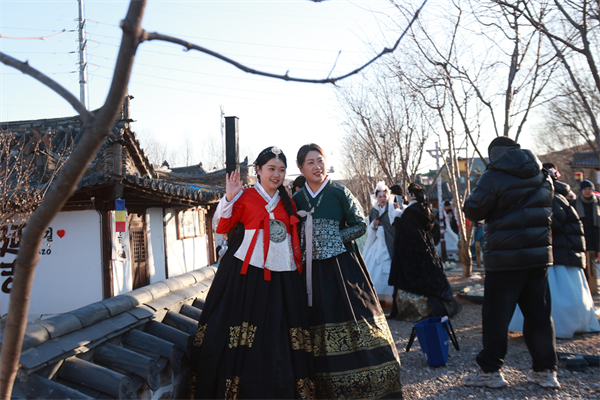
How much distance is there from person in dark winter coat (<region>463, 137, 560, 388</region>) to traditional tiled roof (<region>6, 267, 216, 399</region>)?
221cm

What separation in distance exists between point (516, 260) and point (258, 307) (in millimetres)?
1943

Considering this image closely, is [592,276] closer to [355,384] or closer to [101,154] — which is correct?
[355,384]

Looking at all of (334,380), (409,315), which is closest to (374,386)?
(334,380)

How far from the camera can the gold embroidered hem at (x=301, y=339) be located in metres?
2.65

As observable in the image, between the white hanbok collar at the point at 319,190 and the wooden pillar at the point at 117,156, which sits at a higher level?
the wooden pillar at the point at 117,156

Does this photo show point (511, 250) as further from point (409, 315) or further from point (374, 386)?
point (409, 315)

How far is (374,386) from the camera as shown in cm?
270

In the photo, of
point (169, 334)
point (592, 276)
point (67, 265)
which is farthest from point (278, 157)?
point (67, 265)

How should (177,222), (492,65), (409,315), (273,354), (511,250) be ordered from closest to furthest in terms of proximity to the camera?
(273,354)
(511,250)
(409,315)
(492,65)
(177,222)

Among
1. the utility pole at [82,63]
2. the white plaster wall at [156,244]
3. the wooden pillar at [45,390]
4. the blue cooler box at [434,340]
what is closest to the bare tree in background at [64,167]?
the wooden pillar at [45,390]

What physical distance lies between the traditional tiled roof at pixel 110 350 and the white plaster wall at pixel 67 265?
Answer: 6.10m

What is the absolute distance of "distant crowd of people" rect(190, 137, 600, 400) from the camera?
257cm

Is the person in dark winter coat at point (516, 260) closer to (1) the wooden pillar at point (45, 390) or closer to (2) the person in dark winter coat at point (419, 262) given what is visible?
(2) the person in dark winter coat at point (419, 262)

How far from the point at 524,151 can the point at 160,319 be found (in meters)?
2.95
